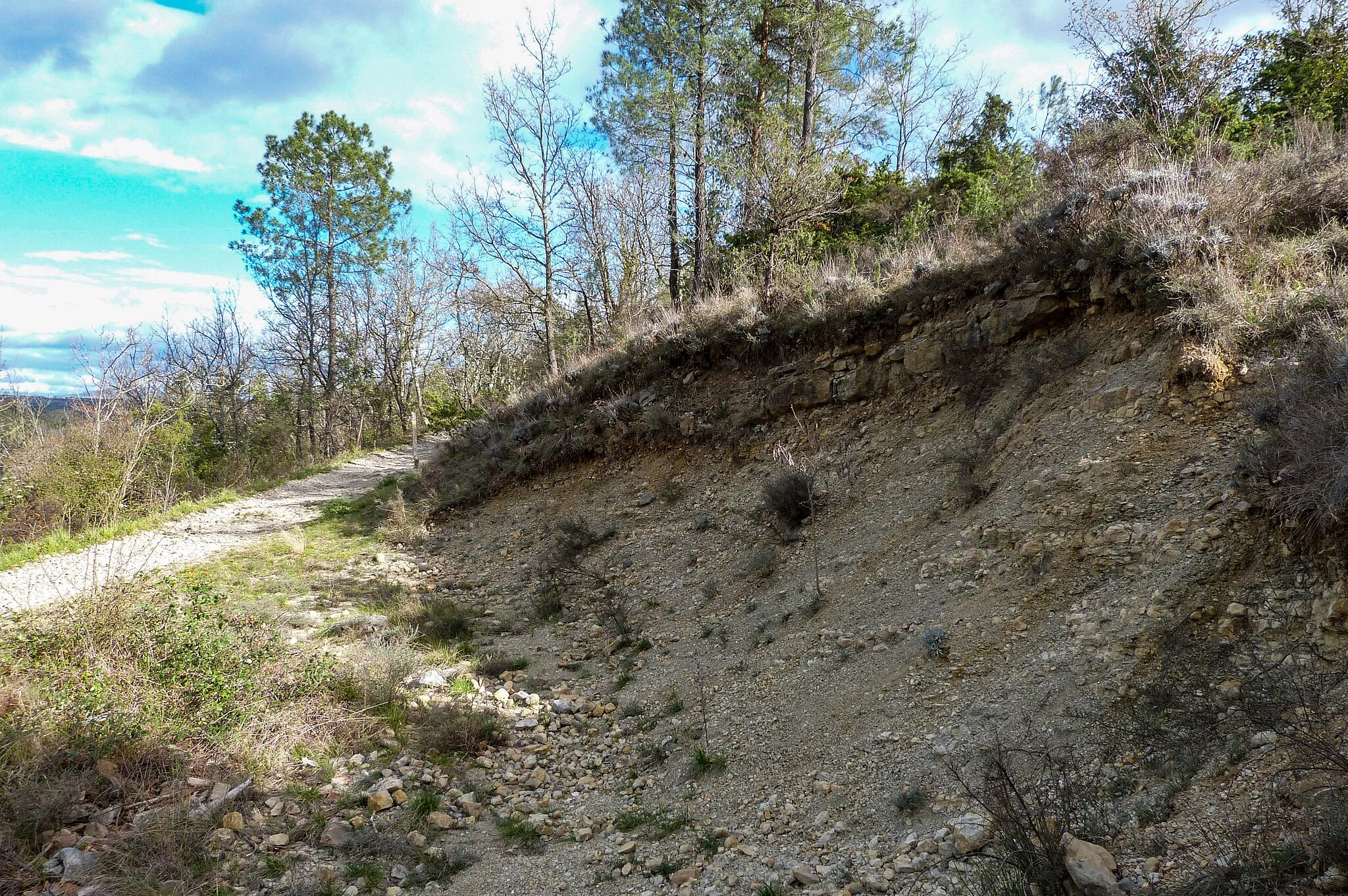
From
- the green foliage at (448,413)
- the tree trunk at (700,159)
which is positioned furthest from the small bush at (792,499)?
the green foliage at (448,413)

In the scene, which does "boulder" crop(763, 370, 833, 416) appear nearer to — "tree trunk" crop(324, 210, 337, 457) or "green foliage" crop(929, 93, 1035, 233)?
"green foliage" crop(929, 93, 1035, 233)

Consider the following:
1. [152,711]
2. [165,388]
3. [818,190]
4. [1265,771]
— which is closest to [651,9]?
[818,190]

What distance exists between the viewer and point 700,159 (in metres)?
13.8

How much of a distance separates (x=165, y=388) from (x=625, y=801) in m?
24.0

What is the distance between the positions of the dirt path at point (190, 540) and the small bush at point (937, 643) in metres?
6.61

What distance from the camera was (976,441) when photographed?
6.52 m

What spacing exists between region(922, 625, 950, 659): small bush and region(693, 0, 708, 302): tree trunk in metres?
10.0

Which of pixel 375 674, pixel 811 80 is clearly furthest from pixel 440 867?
pixel 811 80

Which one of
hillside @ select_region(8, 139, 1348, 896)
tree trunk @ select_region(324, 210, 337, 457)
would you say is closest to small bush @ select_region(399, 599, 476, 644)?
hillside @ select_region(8, 139, 1348, 896)

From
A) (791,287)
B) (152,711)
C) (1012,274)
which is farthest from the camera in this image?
(791,287)

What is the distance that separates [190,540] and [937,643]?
488 inches

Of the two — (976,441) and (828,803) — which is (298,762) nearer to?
(828,803)

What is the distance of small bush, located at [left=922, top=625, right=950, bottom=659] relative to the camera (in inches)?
173

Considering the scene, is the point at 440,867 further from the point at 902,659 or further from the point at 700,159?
the point at 700,159
